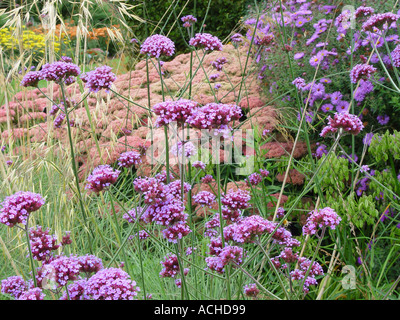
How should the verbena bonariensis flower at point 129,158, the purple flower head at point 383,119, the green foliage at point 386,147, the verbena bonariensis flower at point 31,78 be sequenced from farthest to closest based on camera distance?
the purple flower head at point 383,119
the green foliage at point 386,147
the verbena bonariensis flower at point 31,78
the verbena bonariensis flower at point 129,158

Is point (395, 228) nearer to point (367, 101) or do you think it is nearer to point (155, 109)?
point (367, 101)

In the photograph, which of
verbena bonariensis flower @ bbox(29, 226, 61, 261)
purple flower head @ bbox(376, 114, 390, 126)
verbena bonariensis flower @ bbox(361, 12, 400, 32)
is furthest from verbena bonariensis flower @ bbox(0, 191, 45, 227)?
purple flower head @ bbox(376, 114, 390, 126)

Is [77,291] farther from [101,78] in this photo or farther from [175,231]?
[101,78]

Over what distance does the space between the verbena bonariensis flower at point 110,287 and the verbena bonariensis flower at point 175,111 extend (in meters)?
0.44

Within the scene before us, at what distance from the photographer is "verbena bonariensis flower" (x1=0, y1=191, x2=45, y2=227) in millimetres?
1111

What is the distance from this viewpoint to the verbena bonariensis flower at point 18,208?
1.11m

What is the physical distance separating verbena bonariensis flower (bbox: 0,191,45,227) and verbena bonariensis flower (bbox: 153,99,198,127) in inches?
16.1

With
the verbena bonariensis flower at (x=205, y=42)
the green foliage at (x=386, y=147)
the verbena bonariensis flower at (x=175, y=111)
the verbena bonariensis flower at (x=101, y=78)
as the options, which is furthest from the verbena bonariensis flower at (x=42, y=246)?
the green foliage at (x=386, y=147)

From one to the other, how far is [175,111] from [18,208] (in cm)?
50

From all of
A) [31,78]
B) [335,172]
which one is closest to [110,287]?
[31,78]

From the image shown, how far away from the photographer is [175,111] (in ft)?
3.89

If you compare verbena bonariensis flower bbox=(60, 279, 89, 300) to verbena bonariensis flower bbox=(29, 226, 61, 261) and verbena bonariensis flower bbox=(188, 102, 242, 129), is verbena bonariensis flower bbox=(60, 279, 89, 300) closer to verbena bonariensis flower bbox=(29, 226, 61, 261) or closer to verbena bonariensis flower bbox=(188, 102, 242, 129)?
verbena bonariensis flower bbox=(29, 226, 61, 261)

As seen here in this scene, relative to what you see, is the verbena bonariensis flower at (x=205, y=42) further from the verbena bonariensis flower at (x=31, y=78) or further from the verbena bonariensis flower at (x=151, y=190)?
the verbena bonariensis flower at (x=151, y=190)
